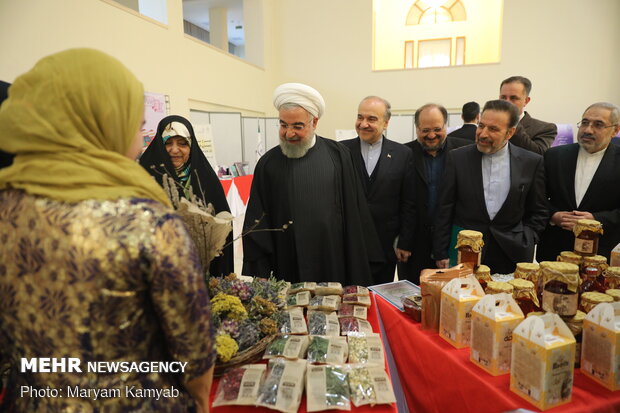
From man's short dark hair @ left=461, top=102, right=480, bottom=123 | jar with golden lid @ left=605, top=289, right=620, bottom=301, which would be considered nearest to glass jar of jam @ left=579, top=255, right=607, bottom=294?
jar with golden lid @ left=605, top=289, right=620, bottom=301

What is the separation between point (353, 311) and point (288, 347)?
1.22 ft

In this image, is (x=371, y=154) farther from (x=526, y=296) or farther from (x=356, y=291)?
(x=526, y=296)

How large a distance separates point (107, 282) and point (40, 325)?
0.17 metres

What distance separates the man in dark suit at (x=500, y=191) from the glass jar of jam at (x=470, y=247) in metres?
0.81

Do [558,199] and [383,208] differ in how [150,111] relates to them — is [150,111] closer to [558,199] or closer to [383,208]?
[383,208]

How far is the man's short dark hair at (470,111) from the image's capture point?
3738 mm

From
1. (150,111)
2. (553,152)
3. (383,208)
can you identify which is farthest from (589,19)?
(150,111)

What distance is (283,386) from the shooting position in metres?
1.13

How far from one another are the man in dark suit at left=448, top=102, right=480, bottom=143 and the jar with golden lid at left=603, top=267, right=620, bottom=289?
2076mm

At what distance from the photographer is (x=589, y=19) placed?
7.56 metres

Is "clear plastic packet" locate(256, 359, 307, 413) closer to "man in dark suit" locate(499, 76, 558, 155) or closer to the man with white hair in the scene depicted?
the man with white hair

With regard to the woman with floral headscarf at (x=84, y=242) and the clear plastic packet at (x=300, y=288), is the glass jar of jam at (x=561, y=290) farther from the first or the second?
the woman with floral headscarf at (x=84, y=242)

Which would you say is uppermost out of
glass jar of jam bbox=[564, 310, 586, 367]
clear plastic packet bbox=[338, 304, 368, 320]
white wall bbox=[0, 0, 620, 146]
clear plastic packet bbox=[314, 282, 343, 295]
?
white wall bbox=[0, 0, 620, 146]

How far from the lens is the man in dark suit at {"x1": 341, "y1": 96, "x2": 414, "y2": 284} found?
284cm
